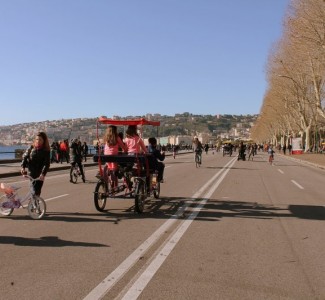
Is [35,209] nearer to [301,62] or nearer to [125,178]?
[125,178]

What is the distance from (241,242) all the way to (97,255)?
2246 mm

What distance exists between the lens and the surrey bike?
389 inches

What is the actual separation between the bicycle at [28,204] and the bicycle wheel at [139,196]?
1855mm

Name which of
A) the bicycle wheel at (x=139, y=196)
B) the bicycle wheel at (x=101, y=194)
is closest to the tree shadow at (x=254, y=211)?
the bicycle wheel at (x=139, y=196)

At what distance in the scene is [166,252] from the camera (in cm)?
634

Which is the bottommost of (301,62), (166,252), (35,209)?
(166,252)

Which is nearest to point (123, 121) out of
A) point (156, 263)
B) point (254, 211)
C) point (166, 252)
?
point (254, 211)

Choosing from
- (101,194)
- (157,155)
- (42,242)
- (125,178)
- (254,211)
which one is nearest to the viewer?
(42,242)

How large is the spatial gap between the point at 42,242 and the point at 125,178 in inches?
150

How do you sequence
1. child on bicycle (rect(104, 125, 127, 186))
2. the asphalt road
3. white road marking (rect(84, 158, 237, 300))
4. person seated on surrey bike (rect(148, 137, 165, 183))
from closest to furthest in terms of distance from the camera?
white road marking (rect(84, 158, 237, 300)) → the asphalt road → child on bicycle (rect(104, 125, 127, 186)) → person seated on surrey bike (rect(148, 137, 165, 183))

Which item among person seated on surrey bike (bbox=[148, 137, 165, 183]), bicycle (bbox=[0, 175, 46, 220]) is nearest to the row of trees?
person seated on surrey bike (bbox=[148, 137, 165, 183])

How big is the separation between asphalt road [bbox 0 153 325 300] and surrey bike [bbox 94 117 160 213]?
36 cm

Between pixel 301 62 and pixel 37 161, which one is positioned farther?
pixel 301 62

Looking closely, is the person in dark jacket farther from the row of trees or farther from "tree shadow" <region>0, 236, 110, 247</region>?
the row of trees
